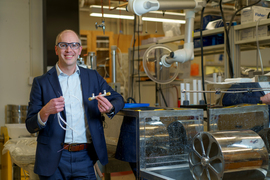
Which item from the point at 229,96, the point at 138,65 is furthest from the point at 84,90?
the point at 138,65

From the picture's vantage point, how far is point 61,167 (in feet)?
5.06

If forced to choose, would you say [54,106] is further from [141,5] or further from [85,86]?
[141,5]

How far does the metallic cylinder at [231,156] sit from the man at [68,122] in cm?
54

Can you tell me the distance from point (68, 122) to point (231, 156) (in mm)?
863

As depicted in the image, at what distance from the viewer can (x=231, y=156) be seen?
1049mm

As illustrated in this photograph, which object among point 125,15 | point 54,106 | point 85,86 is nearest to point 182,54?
point 85,86

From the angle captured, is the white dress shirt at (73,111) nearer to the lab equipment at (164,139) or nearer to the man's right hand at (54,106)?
the man's right hand at (54,106)

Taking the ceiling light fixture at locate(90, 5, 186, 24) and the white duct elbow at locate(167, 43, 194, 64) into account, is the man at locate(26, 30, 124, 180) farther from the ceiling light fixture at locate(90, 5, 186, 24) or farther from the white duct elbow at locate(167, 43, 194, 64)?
the ceiling light fixture at locate(90, 5, 186, 24)

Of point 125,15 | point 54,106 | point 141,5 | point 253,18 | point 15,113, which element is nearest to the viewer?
point 54,106

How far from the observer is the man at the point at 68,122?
1.51 meters

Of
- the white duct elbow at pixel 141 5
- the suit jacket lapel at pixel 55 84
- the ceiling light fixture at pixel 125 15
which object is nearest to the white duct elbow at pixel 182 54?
the white duct elbow at pixel 141 5

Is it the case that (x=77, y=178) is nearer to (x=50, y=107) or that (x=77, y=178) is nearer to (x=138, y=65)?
(x=50, y=107)

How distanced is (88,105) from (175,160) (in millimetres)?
540

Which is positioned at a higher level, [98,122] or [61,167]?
[98,122]
